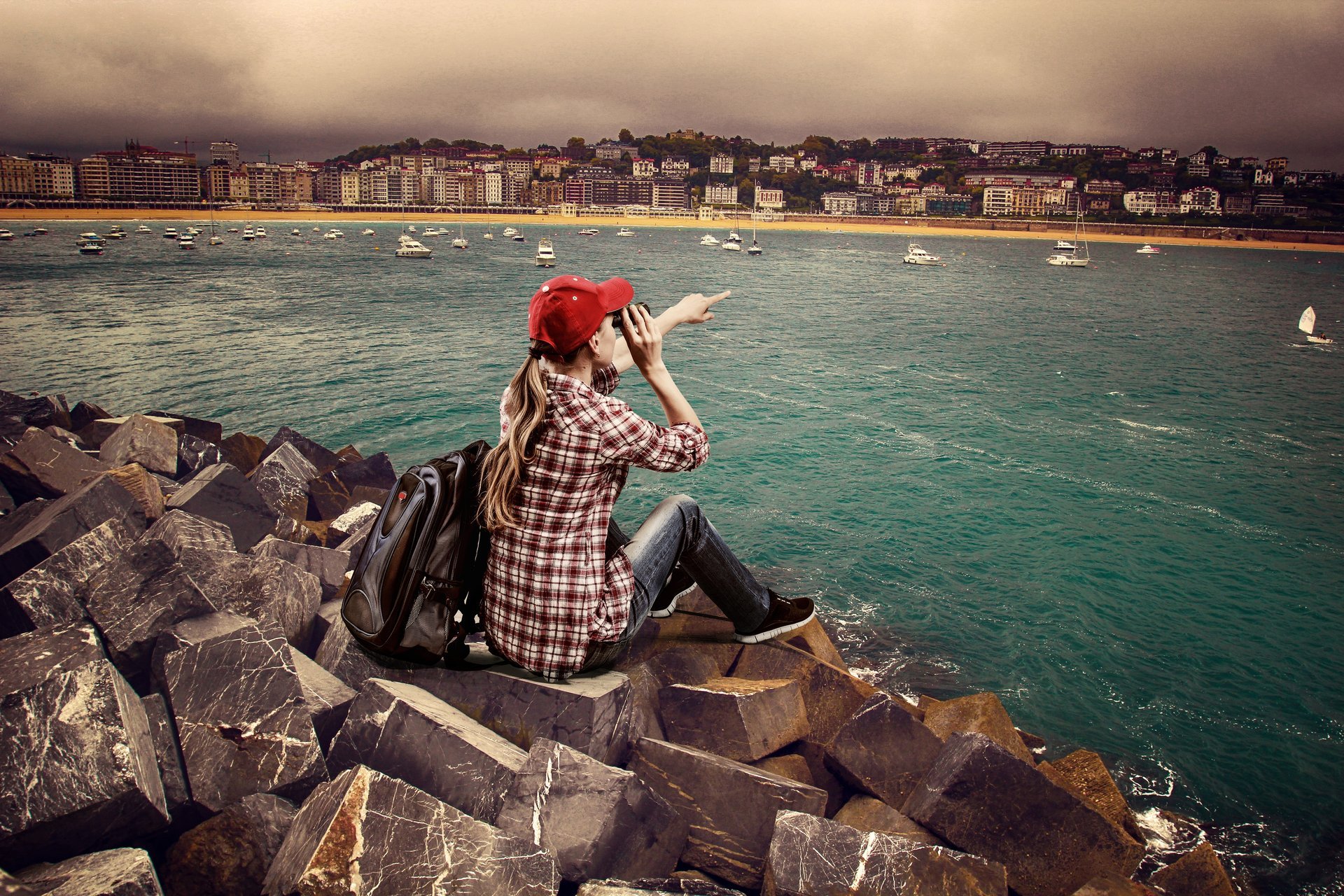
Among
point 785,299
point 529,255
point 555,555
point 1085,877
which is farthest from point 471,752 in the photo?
point 529,255

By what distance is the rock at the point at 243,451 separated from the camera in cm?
802

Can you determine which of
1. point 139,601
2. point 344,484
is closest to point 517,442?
point 139,601

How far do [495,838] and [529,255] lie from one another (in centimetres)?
7256

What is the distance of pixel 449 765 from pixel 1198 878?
3.06 metres

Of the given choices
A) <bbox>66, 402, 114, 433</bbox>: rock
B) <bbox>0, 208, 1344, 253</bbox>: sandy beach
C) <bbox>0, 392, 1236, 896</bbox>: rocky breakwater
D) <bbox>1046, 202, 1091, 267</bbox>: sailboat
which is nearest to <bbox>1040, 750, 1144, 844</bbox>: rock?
<bbox>0, 392, 1236, 896</bbox>: rocky breakwater

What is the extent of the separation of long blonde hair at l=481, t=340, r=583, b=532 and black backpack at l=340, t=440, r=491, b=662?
4.4 inches

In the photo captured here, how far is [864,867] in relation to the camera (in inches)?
95.8

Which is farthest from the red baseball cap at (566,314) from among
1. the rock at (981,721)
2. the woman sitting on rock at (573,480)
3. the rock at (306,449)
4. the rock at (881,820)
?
the rock at (306,449)

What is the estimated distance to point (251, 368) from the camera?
1673cm

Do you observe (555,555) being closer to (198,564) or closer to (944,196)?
(198,564)

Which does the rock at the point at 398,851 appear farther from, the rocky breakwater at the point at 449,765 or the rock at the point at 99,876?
the rock at the point at 99,876

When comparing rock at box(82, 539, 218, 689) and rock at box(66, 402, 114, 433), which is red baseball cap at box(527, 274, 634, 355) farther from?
rock at box(66, 402, 114, 433)

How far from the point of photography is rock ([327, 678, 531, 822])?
2.54 metres

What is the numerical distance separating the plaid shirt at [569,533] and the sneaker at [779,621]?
3.55 feet
